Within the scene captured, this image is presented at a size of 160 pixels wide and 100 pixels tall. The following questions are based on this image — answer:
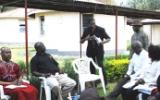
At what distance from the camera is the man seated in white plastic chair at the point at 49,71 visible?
789 cm

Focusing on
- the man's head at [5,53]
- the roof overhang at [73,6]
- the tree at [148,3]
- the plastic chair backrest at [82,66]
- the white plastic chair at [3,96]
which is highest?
the tree at [148,3]

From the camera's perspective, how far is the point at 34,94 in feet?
23.7

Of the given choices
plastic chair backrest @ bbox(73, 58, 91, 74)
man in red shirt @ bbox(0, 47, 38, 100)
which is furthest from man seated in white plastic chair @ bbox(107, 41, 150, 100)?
plastic chair backrest @ bbox(73, 58, 91, 74)

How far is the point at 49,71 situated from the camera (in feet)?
26.2

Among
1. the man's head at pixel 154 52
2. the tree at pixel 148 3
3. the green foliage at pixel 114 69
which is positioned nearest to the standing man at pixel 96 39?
the green foliage at pixel 114 69

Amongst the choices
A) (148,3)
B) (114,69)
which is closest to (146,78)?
(114,69)

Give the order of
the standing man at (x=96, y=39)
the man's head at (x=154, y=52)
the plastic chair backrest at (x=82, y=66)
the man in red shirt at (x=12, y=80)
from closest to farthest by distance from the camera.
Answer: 1. the man's head at (x=154, y=52)
2. the man in red shirt at (x=12, y=80)
3. the plastic chair backrest at (x=82, y=66)
4. the standing man at (x=96, y=39)

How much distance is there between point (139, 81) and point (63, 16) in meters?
20.9

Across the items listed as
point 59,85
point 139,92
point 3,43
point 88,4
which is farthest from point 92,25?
point 3,43

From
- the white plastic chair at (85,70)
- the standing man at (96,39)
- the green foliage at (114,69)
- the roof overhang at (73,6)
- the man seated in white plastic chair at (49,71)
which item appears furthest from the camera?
the green foliage at (114,69)

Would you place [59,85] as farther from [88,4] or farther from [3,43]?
[3,43]

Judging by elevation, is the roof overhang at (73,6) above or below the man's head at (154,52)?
above

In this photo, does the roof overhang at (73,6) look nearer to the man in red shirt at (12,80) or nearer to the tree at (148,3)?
the man in red shirt at (12,80)

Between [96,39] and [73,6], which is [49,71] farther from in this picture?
[73,6]
